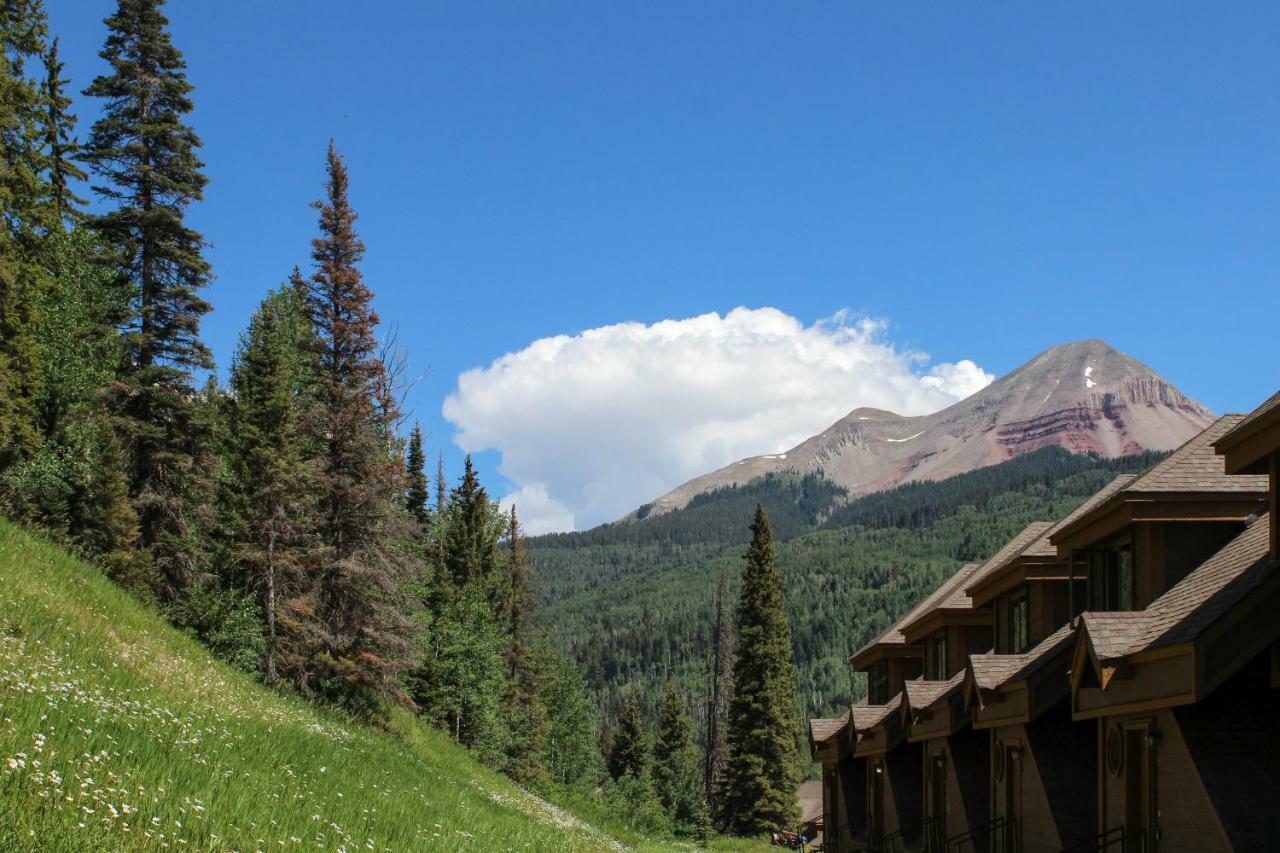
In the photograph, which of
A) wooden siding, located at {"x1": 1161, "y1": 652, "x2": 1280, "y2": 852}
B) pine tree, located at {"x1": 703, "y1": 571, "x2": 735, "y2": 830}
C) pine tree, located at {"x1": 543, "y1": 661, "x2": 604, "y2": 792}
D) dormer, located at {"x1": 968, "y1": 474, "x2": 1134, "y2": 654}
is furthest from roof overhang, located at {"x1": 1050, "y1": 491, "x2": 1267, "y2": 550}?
pine tree, located at {"x1": 543, "y1": 661, "x2": 604, "y2": 792}

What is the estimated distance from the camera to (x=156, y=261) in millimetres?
36562

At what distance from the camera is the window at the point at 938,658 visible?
32.0 m

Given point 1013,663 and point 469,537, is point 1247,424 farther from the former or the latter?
point 469,537

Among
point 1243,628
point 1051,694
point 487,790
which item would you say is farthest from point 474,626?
point 1243,628

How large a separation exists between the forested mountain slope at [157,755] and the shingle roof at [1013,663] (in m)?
8.26

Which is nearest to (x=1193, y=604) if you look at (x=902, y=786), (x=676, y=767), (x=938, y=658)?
(x=938, y=658)

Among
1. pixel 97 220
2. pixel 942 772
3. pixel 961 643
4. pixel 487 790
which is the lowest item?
pixel 487 790

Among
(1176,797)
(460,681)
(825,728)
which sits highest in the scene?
(1176,797)

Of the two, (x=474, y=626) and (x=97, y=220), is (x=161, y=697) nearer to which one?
(x=97, y=220)

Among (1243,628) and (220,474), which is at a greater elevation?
(220,474)

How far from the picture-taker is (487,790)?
33812 mm

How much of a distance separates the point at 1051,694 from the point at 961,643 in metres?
12.5

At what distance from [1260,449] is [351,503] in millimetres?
27364

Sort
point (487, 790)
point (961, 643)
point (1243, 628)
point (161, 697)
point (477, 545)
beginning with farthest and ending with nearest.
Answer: point (477, 545) → point (487, 790) → point (961, 643) → point (161, 697) → point (1243, 628)
